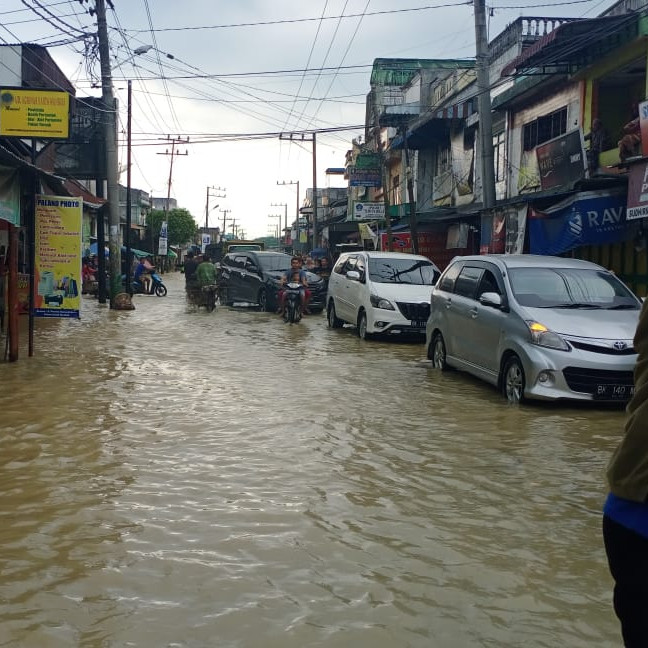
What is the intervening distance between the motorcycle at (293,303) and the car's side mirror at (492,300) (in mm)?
9874

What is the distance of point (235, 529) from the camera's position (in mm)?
4551

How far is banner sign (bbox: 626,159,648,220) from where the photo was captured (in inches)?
496

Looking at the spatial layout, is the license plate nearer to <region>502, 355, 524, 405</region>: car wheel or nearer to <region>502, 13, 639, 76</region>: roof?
<region>502, 355, 524, 405</region>: car wheel

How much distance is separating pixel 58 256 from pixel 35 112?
3.42 metres

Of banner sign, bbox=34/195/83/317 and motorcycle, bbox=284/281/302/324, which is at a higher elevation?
banner sign, bbox=34/195/83/317

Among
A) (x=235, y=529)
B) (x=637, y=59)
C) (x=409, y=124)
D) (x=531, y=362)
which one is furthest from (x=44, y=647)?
(x=409, y=124)

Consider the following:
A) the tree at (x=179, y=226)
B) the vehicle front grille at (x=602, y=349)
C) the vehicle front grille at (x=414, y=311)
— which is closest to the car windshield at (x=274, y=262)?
the vehicle front grille at (x=414, y=311)

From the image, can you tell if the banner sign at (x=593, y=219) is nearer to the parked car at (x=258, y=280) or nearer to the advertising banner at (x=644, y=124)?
the advertising banner at (x=644, y=124)

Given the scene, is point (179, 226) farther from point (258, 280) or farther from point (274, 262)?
point (258, 280)

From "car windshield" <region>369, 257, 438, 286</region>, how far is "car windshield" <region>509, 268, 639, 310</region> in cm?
621

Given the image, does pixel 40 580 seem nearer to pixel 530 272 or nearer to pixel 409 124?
pixel 530 272

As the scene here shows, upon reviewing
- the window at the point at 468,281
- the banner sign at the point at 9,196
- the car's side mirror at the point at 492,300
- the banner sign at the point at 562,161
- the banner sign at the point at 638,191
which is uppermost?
the banner sign at the point at 562,161

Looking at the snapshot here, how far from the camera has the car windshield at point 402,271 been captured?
1566 cm

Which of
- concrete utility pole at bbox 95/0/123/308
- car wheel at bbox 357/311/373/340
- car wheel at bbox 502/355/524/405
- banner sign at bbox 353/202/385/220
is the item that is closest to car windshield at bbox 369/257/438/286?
car wheel at bbox 357/311/373/340
